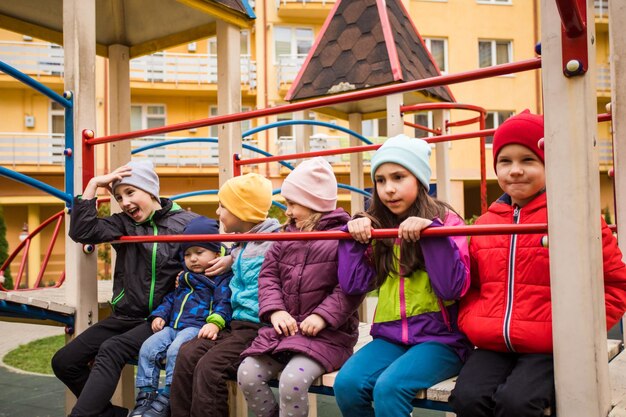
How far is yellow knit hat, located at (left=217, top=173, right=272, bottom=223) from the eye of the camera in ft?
9.98

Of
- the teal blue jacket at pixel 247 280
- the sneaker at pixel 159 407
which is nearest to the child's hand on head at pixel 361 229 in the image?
the teal blue jacket at pixel 247 280

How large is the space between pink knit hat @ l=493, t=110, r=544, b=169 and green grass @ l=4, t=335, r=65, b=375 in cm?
521

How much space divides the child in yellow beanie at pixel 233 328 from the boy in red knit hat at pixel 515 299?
3.31 ft

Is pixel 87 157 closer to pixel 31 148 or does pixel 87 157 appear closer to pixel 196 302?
pixel 196 302

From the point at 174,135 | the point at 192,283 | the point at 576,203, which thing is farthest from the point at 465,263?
the point at 174,135

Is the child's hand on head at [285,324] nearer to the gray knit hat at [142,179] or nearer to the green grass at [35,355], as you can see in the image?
the gray knit hat at [142,179]

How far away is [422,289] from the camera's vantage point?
7.55ft

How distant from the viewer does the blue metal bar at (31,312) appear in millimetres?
3084

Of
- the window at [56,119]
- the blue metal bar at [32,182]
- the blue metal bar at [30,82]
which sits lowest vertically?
the blue metal bar at [32,182]

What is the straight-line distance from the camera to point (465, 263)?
7.06ft

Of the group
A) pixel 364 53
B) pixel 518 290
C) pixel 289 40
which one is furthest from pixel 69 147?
pixel 289 40

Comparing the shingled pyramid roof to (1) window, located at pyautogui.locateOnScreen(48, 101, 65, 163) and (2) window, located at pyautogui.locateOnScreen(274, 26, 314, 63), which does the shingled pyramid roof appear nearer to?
(2) window, located at pyautogui.locateOnScreen(274, 26, 314, 63)

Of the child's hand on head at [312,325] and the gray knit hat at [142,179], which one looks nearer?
the child's hand on head at [312,325]

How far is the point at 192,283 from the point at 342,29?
408cm
